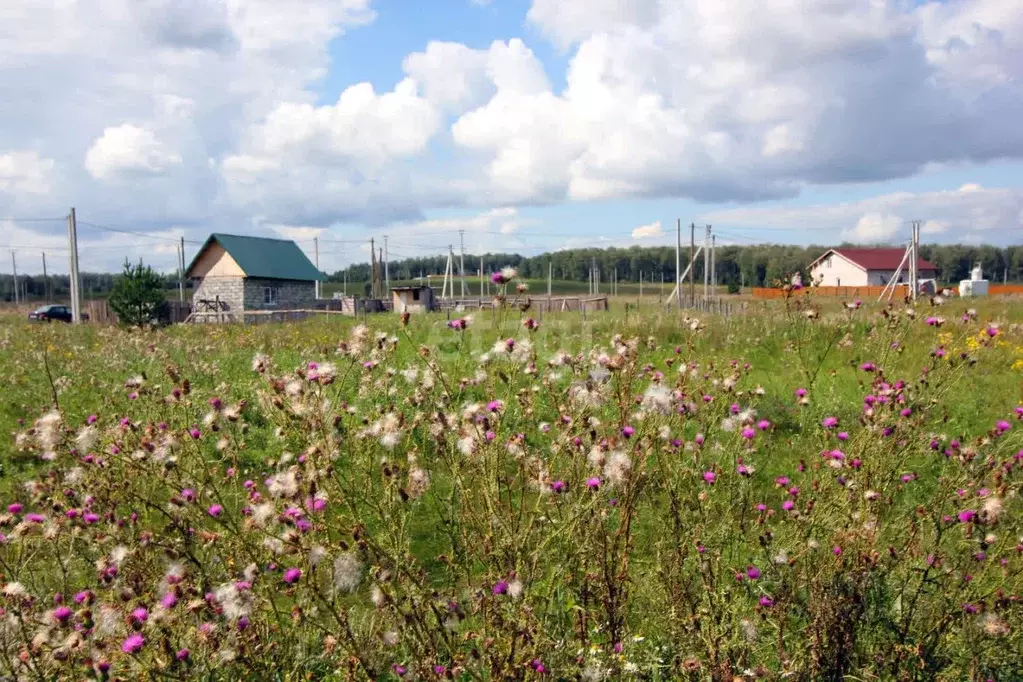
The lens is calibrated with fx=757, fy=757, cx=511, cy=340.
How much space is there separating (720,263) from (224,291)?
82.5 metres

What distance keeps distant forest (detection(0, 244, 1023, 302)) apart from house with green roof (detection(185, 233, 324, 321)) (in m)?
37.3

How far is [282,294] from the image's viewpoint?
117ft

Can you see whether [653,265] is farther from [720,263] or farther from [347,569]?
[347,569]

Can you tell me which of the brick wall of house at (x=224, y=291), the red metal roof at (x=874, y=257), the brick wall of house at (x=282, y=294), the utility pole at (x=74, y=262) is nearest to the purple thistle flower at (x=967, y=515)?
the utility pole at (x=74, y=262)

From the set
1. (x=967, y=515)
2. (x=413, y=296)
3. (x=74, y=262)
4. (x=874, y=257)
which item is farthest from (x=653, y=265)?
(x=967, y=515)

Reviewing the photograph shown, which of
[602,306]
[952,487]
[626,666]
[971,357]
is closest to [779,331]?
[971,357]

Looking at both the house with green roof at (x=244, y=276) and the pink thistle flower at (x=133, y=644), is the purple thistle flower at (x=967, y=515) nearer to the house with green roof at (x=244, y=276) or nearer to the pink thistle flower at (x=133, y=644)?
the pink thistle flower at (x=133, y=644)

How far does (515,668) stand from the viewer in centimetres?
236

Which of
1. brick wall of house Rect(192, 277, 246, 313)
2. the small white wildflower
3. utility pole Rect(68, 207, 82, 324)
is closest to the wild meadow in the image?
the small white wildflower

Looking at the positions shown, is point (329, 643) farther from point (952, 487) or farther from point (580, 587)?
point (952, 487)

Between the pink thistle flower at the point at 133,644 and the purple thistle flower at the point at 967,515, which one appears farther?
the purple thistle flower at the point at 967,515

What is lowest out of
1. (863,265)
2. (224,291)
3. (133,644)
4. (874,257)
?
(133,644)

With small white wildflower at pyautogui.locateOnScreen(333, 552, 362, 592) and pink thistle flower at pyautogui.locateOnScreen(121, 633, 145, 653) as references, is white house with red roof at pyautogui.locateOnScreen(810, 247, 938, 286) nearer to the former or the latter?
small white wildflower at pyautogui.locateOnScreen(333, 552, 362, 592)

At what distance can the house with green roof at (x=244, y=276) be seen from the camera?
33562 millimetres
